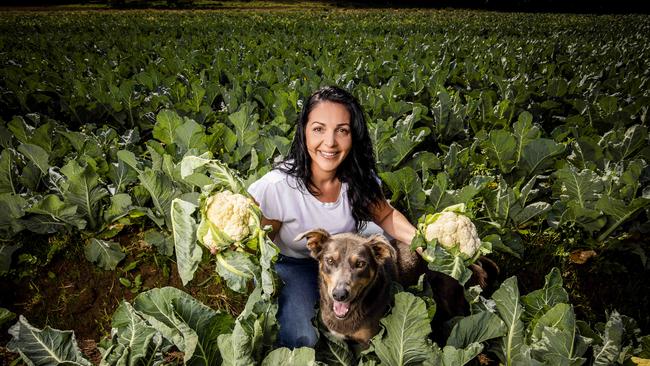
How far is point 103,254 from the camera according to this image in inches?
117

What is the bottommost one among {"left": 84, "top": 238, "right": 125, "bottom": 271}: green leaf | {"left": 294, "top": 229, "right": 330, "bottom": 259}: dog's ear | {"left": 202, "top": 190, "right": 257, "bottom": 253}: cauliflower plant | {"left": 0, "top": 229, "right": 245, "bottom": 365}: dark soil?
{"left": 0, "top": 229, "right": 245, "bottom": 365}: dark soil

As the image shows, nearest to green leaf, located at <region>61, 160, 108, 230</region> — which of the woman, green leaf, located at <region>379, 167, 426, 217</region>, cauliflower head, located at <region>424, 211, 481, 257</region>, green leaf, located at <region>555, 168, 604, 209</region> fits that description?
the woman

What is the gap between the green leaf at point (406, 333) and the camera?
1818 mm

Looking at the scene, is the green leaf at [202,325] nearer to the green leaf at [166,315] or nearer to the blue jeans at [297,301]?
the green leaf at [166,315]

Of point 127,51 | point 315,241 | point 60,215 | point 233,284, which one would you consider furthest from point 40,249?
point 127,51

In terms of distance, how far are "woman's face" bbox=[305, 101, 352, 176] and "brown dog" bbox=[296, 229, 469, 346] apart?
0.46 metres

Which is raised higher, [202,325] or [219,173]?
[219,173]

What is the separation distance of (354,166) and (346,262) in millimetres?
740

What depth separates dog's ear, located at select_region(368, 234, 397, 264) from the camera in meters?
2.12

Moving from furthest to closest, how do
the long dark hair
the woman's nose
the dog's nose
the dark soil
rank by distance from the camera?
the dark soil
the long dark hair
the woman's nose
the dog's nose

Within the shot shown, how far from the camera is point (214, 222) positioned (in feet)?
6.04

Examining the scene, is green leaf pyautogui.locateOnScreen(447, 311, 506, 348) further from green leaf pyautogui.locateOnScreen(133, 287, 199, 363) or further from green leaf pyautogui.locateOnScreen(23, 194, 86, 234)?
green leaf pyautogui.locateOnScreen(23, 194, 86, 234)

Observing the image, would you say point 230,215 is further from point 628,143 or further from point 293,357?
point 628,143

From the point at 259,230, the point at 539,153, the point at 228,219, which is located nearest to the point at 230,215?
the point at 228,219
